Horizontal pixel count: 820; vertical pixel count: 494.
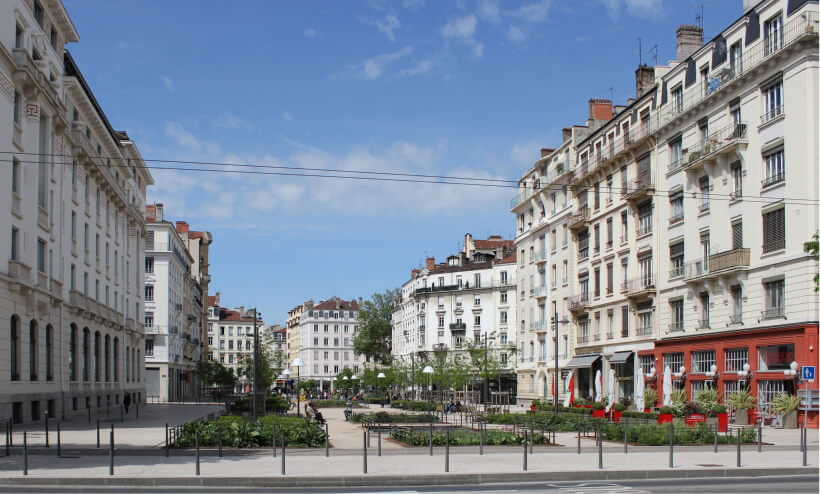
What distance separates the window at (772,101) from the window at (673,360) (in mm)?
14530

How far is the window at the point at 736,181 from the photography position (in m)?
40.9

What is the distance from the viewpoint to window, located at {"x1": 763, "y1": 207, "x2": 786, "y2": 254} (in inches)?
1468

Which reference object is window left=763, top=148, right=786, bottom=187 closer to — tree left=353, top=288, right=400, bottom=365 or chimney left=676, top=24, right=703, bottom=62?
chimney left=676, top=24, right=703, bottom=62

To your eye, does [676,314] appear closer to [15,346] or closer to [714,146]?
[714,146]

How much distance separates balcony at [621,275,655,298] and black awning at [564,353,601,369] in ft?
23.0

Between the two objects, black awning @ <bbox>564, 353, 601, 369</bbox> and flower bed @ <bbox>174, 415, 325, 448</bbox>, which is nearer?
flower bed @ <bbox>174, 415, 325, 448</bbox>

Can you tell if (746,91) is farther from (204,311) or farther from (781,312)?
(204,311)

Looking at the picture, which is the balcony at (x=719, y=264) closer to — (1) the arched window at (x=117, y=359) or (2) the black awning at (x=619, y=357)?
(2) the black awning at (x=619, y=357)

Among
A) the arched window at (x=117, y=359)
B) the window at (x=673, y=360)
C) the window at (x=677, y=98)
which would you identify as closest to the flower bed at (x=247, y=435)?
the window at (x=673, y=360)

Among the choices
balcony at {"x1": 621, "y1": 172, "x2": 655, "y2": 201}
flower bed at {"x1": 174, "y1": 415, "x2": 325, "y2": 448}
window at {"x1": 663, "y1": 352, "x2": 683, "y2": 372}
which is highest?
balcony at {"x1": 621, "y1": 172, "x2": 655, "y2": 201}

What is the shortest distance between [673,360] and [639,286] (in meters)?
5.64

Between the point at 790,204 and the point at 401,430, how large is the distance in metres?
19.5

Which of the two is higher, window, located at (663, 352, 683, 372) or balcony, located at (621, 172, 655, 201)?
balcony, located at (621, 172, 655, 201)

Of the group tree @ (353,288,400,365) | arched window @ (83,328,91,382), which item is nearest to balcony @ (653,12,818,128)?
arched window @ (83,328,91,382)
